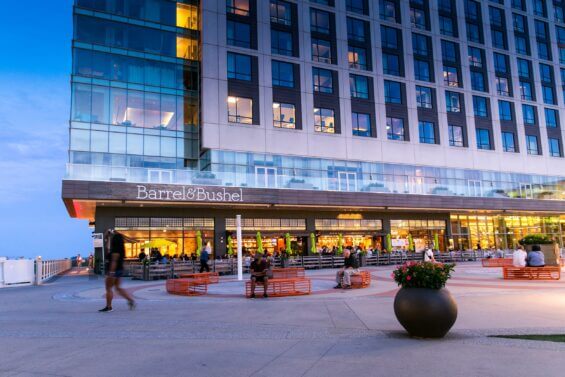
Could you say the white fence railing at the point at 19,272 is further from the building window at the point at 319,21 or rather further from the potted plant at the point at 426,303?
the building window at the point at 319,21

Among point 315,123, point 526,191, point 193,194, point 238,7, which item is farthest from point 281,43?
point 526,191

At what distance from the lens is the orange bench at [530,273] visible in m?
19.9

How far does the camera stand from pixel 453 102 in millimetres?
48969

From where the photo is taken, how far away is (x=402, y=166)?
4431 centimetres

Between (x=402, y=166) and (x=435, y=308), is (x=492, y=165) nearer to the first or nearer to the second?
(x=402, y=166)

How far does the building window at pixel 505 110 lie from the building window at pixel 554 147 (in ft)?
21.4

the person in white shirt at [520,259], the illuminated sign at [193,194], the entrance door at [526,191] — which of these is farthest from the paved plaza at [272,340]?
the entrance door at [526,191]

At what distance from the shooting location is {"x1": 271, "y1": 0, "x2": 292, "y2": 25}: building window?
137 ft

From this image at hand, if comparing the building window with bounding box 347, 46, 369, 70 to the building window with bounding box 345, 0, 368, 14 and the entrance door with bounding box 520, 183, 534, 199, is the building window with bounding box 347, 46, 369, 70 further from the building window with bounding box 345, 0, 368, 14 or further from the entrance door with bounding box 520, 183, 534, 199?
the entrance door with bounding box 520, 183, 534, 199

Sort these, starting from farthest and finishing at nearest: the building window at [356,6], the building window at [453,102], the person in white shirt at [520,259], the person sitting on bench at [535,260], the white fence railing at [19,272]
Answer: the building window at [453,102], the building window at [356,6], the white fence railing at [19,272], the person in white shirt at [520,259], the person sitting on bench at [535,260]

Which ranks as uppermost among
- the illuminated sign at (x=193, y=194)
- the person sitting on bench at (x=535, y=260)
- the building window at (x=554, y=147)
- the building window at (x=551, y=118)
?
the building window at (x=551, y=118)

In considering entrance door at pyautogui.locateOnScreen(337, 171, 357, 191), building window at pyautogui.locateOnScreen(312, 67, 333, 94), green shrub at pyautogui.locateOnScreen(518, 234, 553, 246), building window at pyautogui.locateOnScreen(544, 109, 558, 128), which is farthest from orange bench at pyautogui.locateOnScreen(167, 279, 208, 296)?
building window at pyautogui.locateOnScreen(544, 109, 558, 128)

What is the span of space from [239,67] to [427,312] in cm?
3342

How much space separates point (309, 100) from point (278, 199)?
33.3 feet
